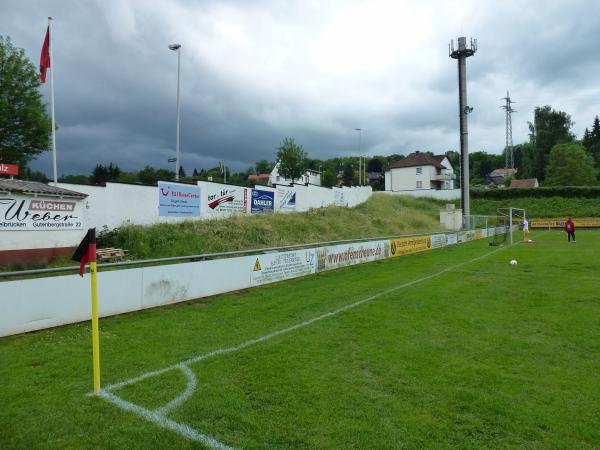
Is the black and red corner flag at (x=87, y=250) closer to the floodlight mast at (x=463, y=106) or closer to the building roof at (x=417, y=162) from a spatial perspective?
the floodlight mast at (x=463, y=106)

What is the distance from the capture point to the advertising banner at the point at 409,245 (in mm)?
23320

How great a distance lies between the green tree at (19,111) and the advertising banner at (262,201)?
70.4ft

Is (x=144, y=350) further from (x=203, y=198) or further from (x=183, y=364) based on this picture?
(x=203, y=198)

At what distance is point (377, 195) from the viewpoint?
54.4m

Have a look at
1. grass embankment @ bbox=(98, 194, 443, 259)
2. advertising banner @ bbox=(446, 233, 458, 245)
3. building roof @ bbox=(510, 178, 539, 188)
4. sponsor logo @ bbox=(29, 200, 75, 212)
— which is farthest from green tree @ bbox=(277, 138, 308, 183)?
building roof @ bbox=(510, 178, 539, 188)

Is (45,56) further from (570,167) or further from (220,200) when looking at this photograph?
(570,167)

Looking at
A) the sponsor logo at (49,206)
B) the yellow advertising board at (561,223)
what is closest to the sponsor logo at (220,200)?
the sponsor logo at (49,206)

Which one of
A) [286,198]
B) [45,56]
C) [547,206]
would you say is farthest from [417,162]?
[45,56]

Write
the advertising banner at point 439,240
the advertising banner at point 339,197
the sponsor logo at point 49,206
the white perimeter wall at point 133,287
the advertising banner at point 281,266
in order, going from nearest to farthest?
the white perimeter wall at point 133,287 → the advertising banner at point 281,266 → the sponsor logo at point 49,206 → the advertising banner at point 439,240 → the advertising banner at point 339,197

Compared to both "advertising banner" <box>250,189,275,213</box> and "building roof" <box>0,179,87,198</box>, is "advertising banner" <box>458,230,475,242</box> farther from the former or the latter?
"building roof" <box>0,179,87,198</box>

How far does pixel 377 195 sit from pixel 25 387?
51328 mm

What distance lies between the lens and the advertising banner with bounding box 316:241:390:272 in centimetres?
1712

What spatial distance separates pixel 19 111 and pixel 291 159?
29.3 m

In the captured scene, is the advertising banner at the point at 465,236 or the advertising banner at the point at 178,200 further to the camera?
the advertising banner at the point at 465,236
